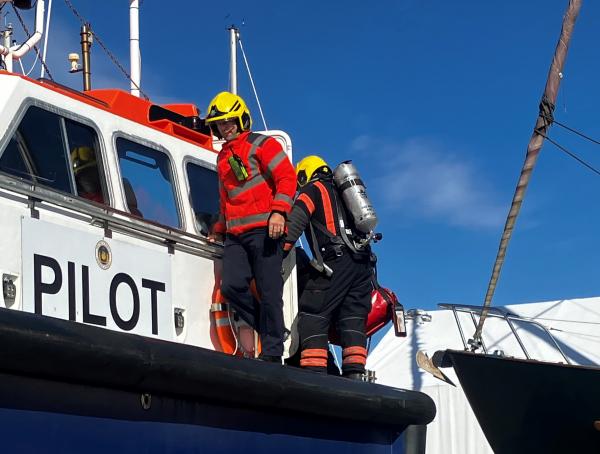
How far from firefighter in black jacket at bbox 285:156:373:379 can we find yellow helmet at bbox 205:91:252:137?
511 mm

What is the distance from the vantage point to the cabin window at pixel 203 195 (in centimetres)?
531

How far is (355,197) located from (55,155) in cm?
160

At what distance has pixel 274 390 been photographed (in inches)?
173

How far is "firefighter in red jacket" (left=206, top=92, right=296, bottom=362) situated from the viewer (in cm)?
484

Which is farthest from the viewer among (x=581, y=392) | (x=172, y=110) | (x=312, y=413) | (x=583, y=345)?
(x=583, y=345)

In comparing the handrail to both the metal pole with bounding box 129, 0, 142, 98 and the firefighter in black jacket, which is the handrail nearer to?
the firefighter in black jacket

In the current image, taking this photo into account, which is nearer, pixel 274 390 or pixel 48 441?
pixel 48 441

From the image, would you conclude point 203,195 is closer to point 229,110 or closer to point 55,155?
point 229,110

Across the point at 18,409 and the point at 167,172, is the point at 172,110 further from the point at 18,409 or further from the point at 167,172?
the point at 18,409

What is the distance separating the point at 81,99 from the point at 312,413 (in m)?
1.77

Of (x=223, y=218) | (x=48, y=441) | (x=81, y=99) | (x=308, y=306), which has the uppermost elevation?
(x=81, y=99)

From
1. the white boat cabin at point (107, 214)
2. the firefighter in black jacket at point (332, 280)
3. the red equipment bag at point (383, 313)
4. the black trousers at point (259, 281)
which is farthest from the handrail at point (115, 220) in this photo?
the red equipment bag at point (383, 313)

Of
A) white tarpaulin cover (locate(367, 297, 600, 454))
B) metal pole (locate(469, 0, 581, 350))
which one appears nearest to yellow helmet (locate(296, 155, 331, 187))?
metal pole (locate(469, 0, 581, 350))

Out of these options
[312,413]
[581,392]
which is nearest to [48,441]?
[312,413]
